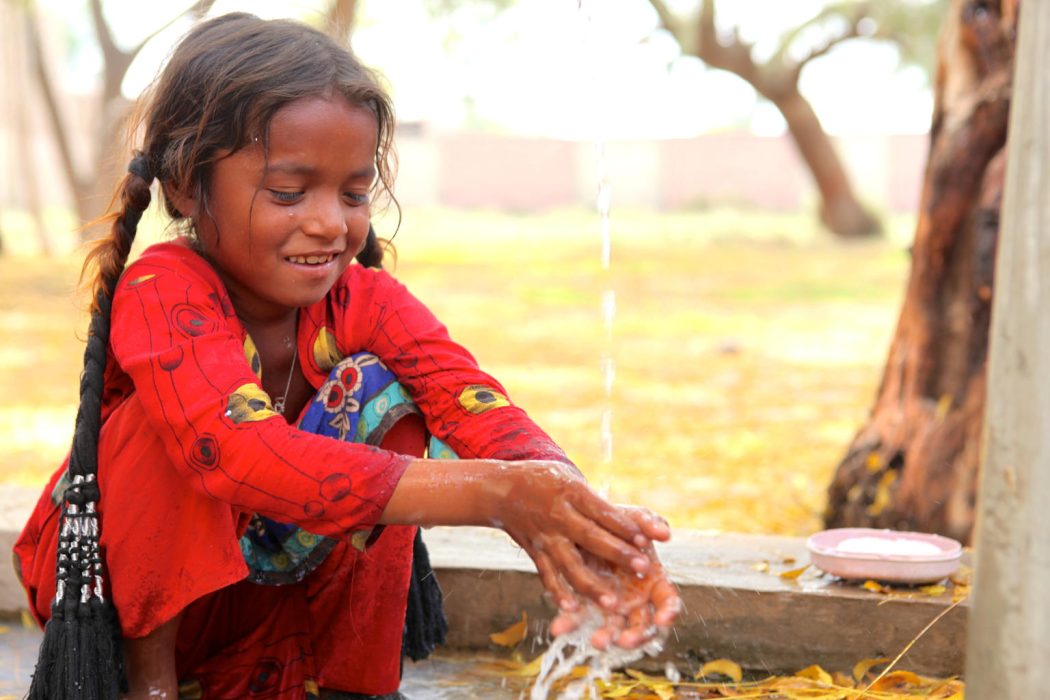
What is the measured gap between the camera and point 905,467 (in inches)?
148

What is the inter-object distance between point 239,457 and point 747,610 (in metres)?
1.26

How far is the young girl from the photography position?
1696 mm

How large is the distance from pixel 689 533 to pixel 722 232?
664 inches

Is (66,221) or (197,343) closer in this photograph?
(197,343)

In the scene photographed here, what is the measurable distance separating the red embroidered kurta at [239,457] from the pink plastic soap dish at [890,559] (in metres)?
0.88

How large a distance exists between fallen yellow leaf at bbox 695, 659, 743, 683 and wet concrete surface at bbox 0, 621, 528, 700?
37 cm

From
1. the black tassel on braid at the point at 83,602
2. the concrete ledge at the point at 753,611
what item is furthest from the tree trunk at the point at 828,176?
the black tassel on braid at the point at 83,602

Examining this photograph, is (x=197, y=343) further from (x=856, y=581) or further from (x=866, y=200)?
(x=866, y=200)

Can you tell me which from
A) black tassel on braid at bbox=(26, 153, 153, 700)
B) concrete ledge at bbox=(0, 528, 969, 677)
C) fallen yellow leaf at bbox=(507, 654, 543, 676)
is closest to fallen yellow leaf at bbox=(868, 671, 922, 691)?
concrete ledge at bbox=(0, 528, 969, 677)

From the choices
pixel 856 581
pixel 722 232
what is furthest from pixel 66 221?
pixel 856 581

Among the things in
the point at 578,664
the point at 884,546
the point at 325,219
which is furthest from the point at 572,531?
the point at 884,546

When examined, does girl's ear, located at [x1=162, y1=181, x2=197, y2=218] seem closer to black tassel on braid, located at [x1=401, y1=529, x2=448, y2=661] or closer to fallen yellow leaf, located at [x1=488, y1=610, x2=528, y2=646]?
black tassel on braid, located at [x1=401, y1=529, x2=448, y2=661]

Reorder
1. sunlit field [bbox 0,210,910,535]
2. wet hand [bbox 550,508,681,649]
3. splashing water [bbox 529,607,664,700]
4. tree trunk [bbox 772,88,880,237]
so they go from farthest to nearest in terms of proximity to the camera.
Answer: tree trunk [bbox 772,88,880,237] → sunlit field [bbox 0,210,910,535] → splashing water [bbox 529,607,664,700] → wet hand [bbox 550,508,681,649]

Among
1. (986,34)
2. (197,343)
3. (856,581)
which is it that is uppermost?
(986,34)
